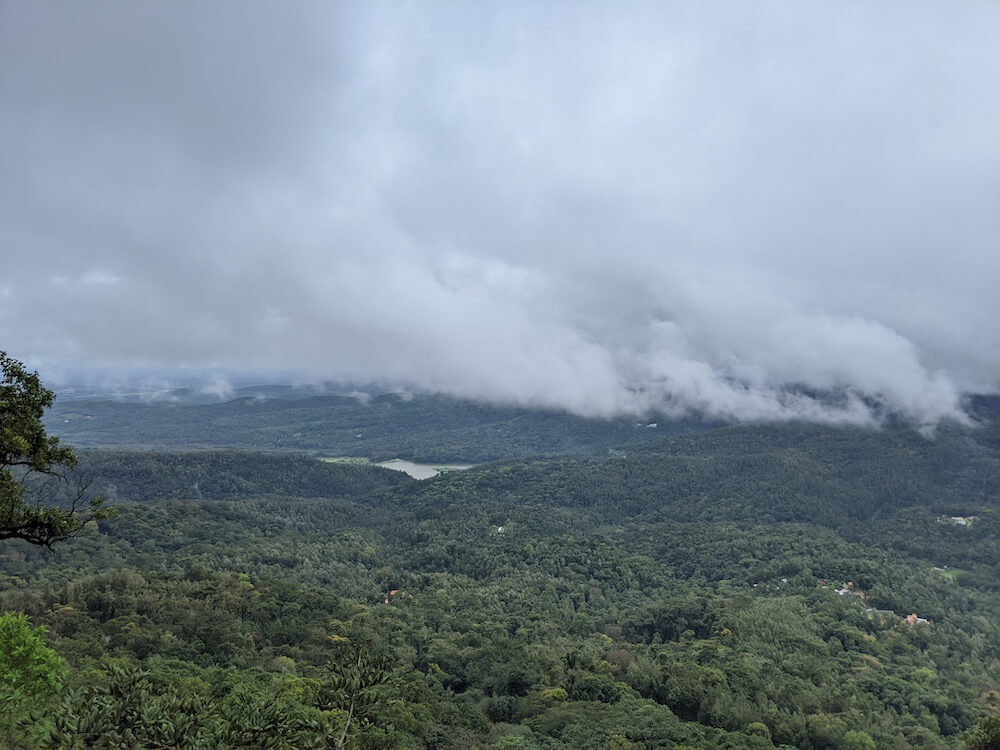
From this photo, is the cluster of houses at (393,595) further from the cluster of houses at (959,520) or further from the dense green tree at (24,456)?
the cluster of houses at (959,520)

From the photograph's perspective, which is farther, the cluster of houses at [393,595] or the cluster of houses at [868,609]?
the cluster of houses at [393,595]

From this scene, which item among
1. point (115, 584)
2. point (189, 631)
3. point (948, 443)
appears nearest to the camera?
point (189, 631)

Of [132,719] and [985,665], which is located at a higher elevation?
[132,719]

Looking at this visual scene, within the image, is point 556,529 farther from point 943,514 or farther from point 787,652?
point 943,514

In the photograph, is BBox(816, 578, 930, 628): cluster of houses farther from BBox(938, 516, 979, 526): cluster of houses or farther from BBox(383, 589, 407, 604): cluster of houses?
BBox(938, 516, 979, 526): cluster of houses

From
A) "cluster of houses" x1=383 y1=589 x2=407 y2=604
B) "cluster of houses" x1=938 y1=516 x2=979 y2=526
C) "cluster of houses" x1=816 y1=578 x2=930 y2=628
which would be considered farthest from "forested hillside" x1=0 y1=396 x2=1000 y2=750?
"cluster of houses" x1=938 y1=516 x2=979 y2=526

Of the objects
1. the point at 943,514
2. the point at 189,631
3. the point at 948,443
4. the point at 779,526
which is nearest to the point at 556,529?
the point at 779,526

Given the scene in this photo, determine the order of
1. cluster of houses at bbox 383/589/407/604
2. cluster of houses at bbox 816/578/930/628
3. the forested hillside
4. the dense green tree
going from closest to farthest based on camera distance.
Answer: the dense green tree < the forested hillside < cluster of houses at bbox 816/578/930/628 < cluster of houses at bbox 383/589/407/604

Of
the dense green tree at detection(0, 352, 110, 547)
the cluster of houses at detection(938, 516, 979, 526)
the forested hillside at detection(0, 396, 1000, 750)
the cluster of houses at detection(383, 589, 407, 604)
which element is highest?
the dense green tree at detection(0, 352, 110, 547)

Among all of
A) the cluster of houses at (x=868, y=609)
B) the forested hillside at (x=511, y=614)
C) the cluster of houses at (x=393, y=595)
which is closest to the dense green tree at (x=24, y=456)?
the forested hillside at (x=511, y=614)
